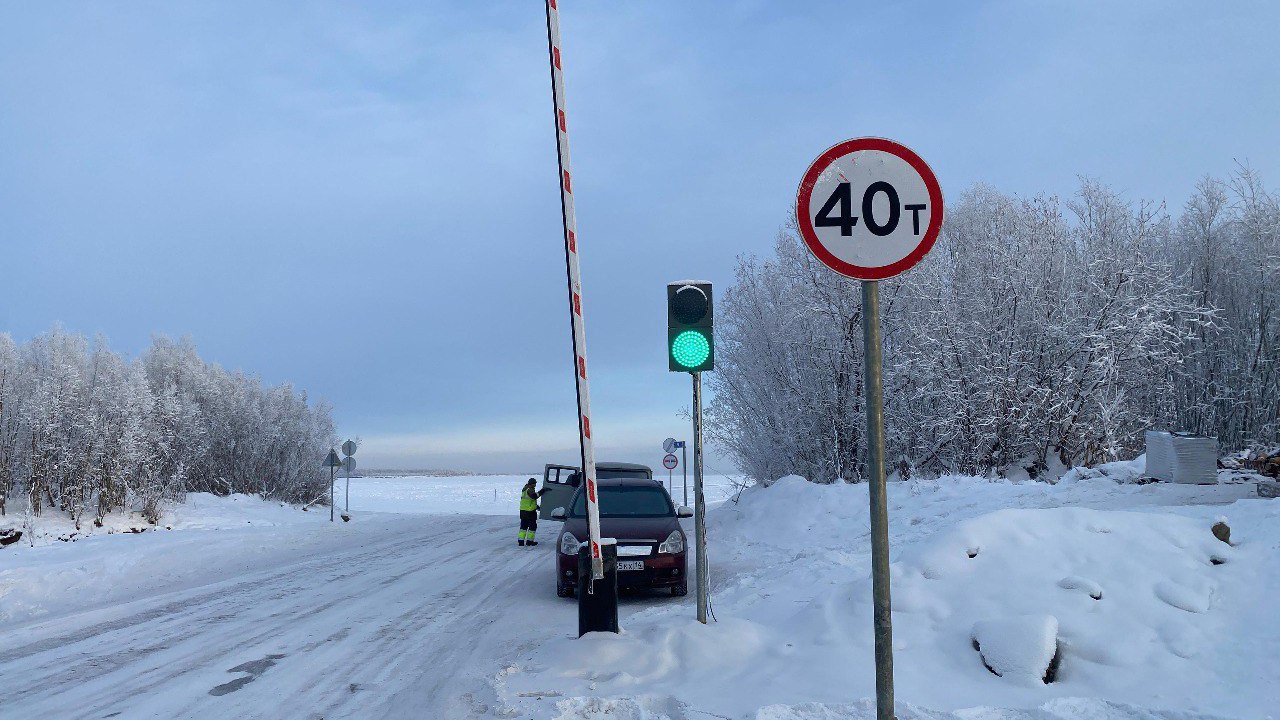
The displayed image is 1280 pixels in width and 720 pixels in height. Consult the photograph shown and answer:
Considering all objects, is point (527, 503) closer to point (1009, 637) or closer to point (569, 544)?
point (569, 544)

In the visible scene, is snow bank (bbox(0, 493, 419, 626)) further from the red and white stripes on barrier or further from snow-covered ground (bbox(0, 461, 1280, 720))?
the red and white stripes on barrier

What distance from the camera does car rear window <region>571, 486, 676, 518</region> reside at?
461 inches

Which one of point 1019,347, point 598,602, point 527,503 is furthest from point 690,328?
point 1019,347

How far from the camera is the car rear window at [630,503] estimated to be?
11711mm

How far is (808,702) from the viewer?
16.2ft

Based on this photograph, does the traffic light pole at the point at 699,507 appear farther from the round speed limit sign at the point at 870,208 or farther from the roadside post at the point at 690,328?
the round speed limit sign at the point at 870,208

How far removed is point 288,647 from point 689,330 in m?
4.98

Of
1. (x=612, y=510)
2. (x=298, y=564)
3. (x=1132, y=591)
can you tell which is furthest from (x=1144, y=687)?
(x=298, y=564)

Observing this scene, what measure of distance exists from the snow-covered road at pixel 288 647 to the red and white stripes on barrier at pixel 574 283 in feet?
5.39

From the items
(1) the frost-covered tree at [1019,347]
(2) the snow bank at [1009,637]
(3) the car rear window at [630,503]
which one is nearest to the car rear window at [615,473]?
(1) the frost-covered tree at [1019,347]

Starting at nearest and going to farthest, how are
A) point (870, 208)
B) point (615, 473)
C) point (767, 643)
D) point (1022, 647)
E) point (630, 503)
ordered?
point (870, 208)
point (1022, 647)
point (767, 643)
point (630, 503)
point (615, 473)

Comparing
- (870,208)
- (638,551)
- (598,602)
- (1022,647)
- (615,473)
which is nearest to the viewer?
(870,208)

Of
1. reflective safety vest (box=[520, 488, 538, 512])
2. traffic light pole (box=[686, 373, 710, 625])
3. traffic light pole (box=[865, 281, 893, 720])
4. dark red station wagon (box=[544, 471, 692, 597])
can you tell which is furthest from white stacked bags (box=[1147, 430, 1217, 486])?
traffic light pole (box=[865, 281, 893, 720])

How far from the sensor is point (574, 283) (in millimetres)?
6691
